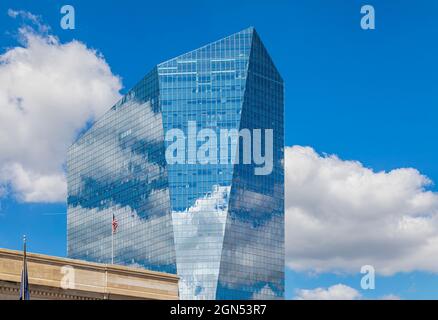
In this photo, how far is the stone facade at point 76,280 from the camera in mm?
86312

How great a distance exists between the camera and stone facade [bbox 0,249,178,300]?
283 ft

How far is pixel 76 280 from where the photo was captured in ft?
306
